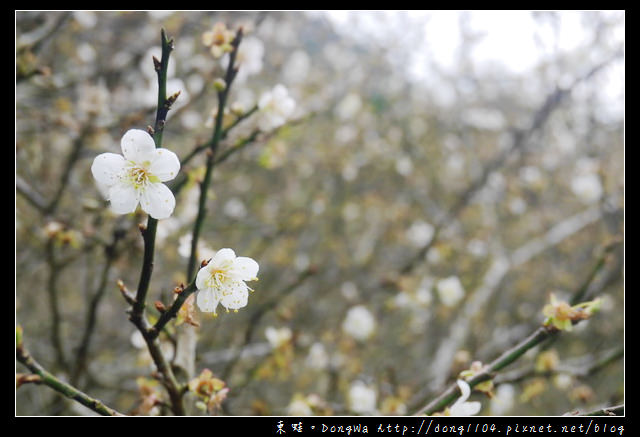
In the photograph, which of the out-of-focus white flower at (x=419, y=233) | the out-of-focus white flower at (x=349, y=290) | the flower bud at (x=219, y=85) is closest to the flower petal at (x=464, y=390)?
the flower bud at (x=219, y=85)

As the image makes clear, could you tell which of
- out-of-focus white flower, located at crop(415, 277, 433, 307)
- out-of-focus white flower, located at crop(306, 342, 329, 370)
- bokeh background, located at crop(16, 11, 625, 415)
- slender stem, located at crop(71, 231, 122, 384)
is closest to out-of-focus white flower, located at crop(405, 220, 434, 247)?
bokeh background, located at crop(16, 11, 625, 415)

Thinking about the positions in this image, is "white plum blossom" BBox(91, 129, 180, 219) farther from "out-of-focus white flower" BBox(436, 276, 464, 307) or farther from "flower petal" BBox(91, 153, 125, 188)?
"out-of-focus white flower" BBox(436, 276, 464, 307)

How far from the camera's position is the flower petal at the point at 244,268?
1253 millimetres

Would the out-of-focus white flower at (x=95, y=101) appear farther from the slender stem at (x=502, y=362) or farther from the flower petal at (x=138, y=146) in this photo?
the slender stem at (x=502, y=362)

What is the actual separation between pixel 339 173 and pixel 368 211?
1.87ft

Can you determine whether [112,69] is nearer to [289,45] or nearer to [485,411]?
[289,45]

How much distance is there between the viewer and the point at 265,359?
2.76 metres

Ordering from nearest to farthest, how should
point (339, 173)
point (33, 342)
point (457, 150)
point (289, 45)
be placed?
point (33, 342) → point (339, 173) → point (457, 150) → point (289, 45)

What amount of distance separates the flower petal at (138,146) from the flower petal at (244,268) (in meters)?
0.34

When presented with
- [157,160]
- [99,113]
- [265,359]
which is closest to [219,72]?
[99,113]

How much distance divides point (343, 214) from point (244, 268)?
171 inches

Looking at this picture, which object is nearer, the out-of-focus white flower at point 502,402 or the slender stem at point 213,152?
the slender stem at point 213,152

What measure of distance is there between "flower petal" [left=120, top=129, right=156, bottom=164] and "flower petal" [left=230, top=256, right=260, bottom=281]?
0.34 metres

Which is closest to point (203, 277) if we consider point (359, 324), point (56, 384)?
point (56, 384)
